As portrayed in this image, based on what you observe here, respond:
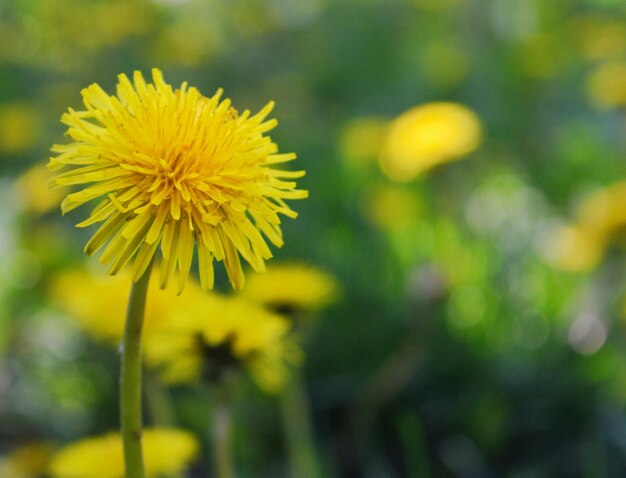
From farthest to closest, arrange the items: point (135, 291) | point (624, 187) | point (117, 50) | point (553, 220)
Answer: point (117, 50) → point (553, 220) → point (624, 187) → point (135, 291)

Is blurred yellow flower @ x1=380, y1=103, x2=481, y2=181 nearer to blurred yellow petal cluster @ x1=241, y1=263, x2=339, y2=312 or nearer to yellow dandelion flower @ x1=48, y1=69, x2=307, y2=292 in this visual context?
blurred yellow petal cluster @ x1=241, y1=263, x2=339, y2=312

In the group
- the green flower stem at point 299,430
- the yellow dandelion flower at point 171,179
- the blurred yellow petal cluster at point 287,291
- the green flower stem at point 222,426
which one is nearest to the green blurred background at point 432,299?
the green flower stem at point 299,430

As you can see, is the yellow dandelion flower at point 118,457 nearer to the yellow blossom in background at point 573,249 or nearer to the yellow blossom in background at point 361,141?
the yellow blossom in background at point 573,249

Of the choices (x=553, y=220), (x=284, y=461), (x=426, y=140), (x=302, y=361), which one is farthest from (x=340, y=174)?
(x=284, y=461)

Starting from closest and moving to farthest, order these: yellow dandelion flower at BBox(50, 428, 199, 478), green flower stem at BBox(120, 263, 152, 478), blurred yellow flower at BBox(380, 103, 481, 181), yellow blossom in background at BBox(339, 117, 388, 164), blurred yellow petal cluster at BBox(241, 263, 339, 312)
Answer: green flower stem at BBox(120, 263, 152, 478), yellow dandelion flower at BBox(50, 428, 199, 478), blurred yellow petal cluster at BBox(241, 263, 339, 312), blurred yellow flower at BBox(380, 103, 481, 181), yellow blossom in background at BBox(339, 117, 388, 164)

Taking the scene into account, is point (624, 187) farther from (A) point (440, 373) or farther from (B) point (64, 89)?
(B) point (64, 89)

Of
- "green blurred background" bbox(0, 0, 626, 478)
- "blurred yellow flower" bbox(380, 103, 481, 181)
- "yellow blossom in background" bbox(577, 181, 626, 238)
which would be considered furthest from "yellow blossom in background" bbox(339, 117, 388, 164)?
"yellow blossom in background" bbox(577, 181, 626, 238)

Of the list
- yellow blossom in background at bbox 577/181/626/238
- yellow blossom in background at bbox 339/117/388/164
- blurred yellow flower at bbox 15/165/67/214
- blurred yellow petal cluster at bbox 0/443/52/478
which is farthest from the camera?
yellow blossom in background at bbox 339/117/388/164
